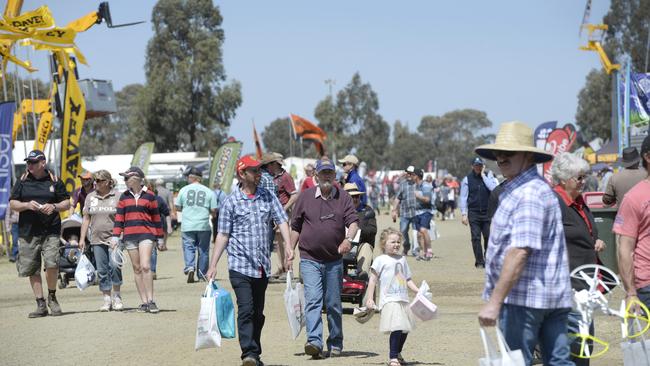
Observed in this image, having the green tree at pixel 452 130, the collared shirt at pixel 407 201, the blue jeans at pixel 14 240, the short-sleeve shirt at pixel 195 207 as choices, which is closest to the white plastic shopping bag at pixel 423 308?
the short-sleeve shirt at pixel 195 207

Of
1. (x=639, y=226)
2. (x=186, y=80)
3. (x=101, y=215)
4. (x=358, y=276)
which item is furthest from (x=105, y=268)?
(x=186, y=80)

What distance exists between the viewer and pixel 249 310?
30.5 ft

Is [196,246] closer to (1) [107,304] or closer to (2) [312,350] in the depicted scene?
(1) [107,304]

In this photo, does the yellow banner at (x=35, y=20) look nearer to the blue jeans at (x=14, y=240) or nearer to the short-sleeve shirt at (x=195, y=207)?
the blue jeans at (x=14, y=240)

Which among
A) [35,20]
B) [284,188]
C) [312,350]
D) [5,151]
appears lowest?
[312,350]

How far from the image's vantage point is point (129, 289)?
1753 cm

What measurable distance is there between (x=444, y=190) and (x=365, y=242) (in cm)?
3522

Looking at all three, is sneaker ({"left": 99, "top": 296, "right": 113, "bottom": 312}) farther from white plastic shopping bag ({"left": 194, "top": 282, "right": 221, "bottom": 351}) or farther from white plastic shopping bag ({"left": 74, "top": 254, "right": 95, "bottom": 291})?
white plastic shopping bag ({"left": 194, "top": 282, "right": 221, "bottom": 351})

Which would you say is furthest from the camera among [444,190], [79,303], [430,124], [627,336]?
[430,124]

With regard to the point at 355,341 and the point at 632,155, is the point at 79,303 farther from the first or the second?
the point at 632,155

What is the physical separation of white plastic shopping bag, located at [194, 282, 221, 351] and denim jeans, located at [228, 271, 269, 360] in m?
0.27

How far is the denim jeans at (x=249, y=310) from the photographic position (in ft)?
30.2

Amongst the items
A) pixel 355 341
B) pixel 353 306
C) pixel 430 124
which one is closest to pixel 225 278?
pixel 353 306

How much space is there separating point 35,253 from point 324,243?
183 inches
